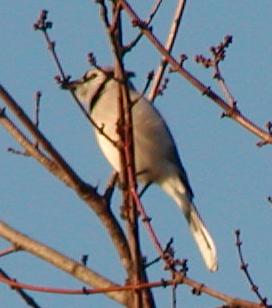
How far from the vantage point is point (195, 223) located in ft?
19.7

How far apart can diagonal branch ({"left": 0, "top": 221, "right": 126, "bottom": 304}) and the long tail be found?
135cm

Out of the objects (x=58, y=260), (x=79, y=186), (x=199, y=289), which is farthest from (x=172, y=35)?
(x=199, y=289)

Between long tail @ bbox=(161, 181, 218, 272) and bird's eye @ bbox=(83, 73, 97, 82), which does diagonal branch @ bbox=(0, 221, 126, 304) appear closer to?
long tail @ bbox=(161, 181, 218, 272)

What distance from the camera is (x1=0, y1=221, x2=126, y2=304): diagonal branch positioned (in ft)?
11.7

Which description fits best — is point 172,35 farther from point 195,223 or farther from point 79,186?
point 195,223

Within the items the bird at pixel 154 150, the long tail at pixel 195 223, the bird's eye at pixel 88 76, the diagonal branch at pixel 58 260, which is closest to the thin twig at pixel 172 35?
the diagonal branch at pixel 58 260

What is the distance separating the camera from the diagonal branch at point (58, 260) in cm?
356

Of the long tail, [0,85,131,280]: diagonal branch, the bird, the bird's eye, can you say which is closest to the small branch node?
[0,85,131,280]: diagonal branch

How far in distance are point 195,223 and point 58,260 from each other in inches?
92.9

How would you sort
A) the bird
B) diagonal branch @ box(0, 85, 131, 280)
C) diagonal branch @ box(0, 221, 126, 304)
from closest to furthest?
diagonal branch @ box(0, 221, 126, 304), diagonal branch @ box(0, 85, 131, 280), the bird

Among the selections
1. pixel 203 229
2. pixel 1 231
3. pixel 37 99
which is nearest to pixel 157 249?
pixel 1 231

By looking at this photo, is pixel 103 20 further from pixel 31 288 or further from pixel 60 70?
pixel 31 288

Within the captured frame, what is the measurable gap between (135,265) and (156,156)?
285 cm

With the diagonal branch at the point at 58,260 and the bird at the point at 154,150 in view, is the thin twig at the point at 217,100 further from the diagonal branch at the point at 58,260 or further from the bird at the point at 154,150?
the bird at the point at 154,150
